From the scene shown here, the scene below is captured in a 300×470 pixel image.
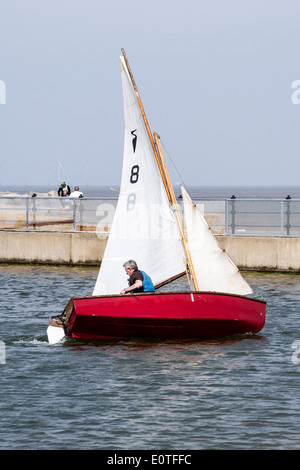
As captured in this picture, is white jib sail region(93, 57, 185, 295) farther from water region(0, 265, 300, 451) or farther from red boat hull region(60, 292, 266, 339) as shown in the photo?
water region(0, 265, 300, 451)

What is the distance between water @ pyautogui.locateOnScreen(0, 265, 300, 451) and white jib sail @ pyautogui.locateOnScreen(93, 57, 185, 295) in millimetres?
1867

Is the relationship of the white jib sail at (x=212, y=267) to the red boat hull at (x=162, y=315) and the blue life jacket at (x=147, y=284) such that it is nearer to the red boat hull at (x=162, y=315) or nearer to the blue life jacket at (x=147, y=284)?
the red boat hull at (x=162, y=315)

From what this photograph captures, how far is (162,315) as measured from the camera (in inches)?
776

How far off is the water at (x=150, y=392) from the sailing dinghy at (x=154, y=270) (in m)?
0.41

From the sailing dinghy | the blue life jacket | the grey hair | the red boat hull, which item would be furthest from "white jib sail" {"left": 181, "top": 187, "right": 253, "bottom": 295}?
the grey hair

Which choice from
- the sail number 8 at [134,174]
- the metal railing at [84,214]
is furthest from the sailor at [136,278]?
the metal railing at [84,214]

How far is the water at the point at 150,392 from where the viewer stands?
43.5 feet

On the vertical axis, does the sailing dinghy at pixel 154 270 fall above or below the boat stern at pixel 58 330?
above

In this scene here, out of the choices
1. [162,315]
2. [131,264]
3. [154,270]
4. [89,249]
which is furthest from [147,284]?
[89,249]

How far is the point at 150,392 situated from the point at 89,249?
21136 mm

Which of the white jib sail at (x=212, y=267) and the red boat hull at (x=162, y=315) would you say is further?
the white jib sail at (x=212, y=267)

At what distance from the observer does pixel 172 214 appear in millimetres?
21266

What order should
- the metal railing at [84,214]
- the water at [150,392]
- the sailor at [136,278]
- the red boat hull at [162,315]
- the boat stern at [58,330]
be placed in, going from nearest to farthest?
the water at [150,392], the red boat hull at [162,315], the sailor at [136,278], the boat stern at [58,330], the metal railing at [84,214]
